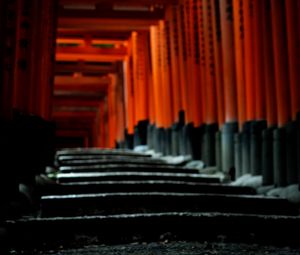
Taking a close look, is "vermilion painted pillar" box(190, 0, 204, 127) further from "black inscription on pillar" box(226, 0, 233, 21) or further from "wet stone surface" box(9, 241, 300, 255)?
"wet stone surface" box(9, 241, 300, 255)

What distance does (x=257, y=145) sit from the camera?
579cm

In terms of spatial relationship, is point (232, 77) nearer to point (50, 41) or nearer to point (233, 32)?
point (233, 32)

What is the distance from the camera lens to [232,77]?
22.7ft

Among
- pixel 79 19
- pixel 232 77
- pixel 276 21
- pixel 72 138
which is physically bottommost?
pixel 72 138

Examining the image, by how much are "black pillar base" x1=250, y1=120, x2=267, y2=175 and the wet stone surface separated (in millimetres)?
3047

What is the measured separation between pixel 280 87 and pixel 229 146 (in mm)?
1661

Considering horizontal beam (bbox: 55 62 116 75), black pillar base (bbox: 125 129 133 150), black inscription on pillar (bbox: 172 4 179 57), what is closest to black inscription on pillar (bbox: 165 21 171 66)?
black inscription on pillar (bbox: 172 4 179 57)

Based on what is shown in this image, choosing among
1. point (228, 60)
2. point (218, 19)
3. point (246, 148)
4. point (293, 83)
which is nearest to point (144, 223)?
point (293, 83)

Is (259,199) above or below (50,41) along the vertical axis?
below

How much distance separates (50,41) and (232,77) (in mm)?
2978

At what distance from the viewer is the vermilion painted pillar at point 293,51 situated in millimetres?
4969

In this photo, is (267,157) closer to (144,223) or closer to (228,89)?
(228,89)

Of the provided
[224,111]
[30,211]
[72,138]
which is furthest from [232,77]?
[72,138]

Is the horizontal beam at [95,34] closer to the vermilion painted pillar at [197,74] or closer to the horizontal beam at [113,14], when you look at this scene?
the horizontal beam at [113,14]
